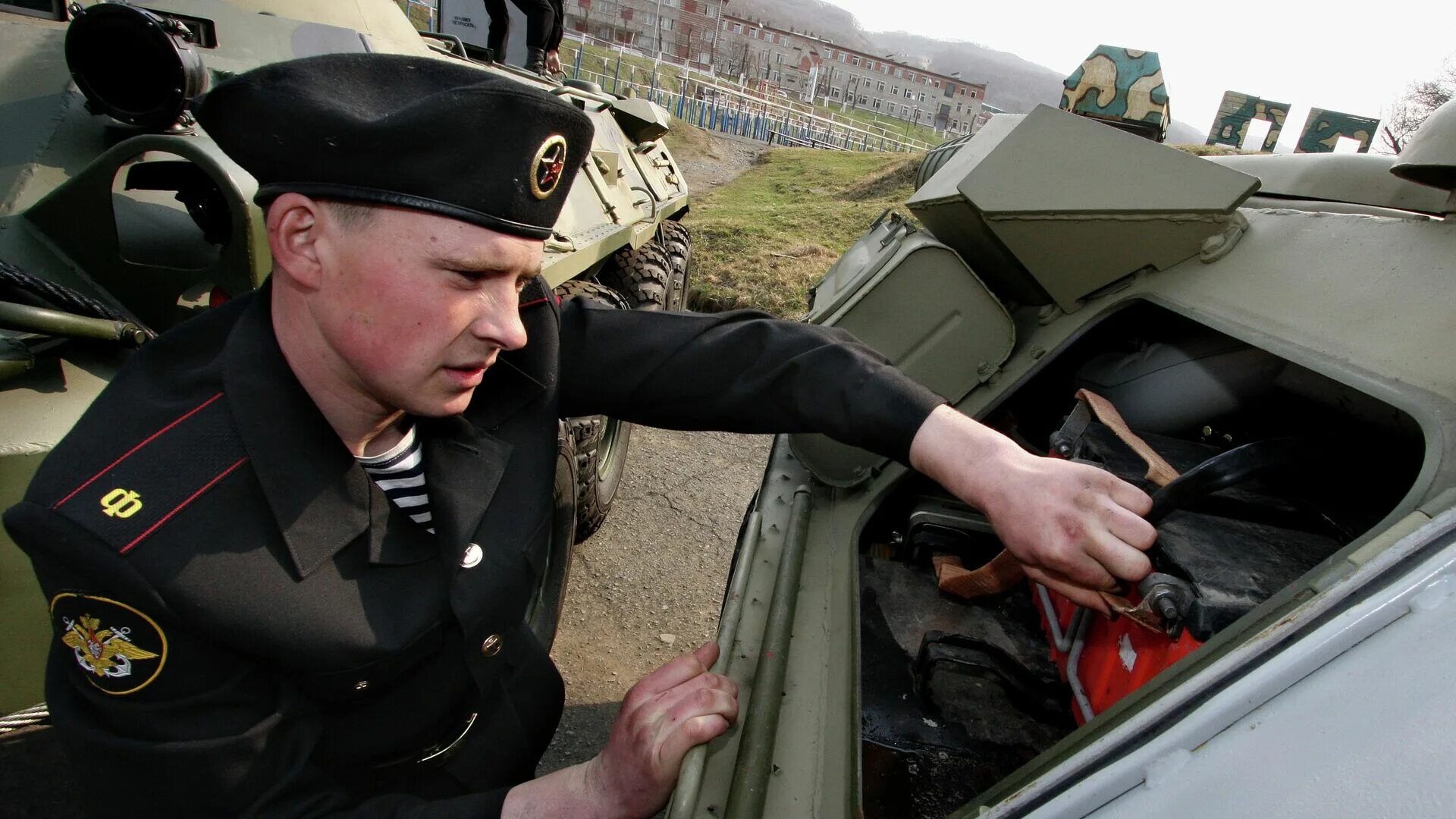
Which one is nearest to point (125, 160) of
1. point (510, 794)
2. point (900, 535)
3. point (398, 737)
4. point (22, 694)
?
point (22, 694)

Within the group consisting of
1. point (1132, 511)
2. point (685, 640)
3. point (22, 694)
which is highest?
point (1132, 511)

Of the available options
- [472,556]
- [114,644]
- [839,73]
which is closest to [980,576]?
[472,556]

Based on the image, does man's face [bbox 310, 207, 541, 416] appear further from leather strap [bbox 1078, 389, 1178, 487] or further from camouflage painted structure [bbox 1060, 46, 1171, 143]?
camouflage painted structure [bbox 1060, 46, 1171, 143]

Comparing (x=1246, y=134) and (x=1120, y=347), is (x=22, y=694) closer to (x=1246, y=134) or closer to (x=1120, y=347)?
(x=1120, y=347)

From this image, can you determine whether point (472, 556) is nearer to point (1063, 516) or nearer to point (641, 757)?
point (641, 757)

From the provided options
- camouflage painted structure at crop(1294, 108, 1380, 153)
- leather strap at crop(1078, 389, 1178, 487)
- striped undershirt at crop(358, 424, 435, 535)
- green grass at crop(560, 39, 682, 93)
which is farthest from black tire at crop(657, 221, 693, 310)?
green grass at crop(560, 39, 682, 93)

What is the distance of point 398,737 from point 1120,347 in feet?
6.50

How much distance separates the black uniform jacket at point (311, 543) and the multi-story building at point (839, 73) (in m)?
70.4

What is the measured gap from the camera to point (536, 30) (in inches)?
237

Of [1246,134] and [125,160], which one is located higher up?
[1246,134]

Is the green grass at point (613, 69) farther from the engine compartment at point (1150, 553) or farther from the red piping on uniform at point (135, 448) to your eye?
the red piping on uniform at point (135, 448)

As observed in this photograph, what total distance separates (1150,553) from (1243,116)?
40.7 ft

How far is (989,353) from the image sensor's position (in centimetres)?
215

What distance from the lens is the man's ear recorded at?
1.03m
